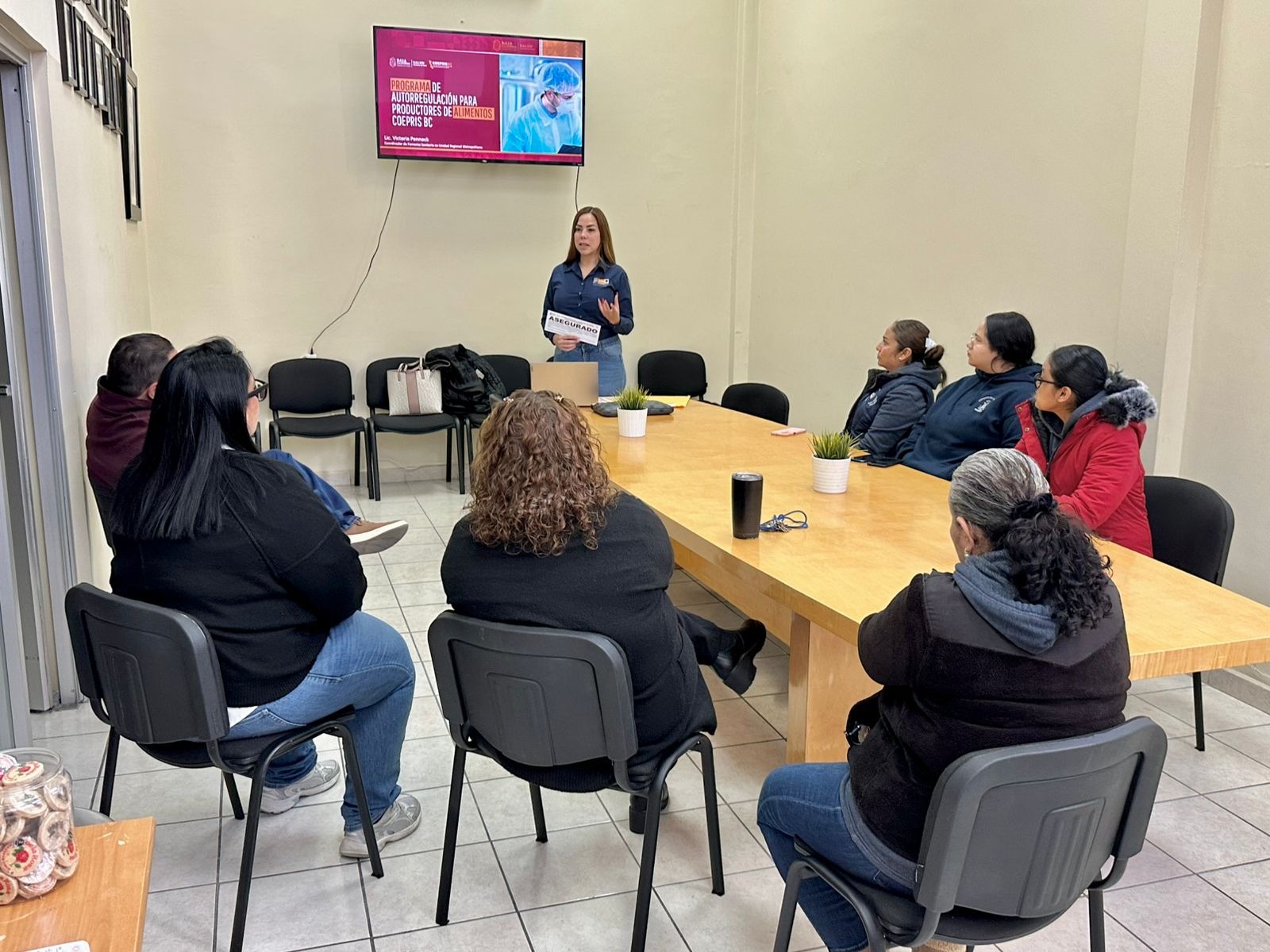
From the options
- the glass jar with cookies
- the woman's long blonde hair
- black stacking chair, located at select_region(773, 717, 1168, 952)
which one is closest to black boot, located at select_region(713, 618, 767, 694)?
black stacking chair, located at select_region(773, 717, 1168, 952)

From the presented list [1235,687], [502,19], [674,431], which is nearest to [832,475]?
[674,431]

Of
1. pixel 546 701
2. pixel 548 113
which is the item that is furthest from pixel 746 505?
pixel 548 113

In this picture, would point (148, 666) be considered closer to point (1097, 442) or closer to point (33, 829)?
point (33, 829)

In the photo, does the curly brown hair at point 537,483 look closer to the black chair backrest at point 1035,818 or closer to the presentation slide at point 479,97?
the black chair backrest at point 1035,818

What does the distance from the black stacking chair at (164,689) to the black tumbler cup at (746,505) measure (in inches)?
42.8

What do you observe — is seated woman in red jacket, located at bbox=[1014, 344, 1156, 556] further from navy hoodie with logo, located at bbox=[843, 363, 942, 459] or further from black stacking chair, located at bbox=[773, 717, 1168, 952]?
black stacking chair, located at bbox=[773, 717, 1168, 952]

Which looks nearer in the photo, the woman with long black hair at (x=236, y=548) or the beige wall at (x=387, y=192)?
the woman with long black hair at (x=236, y=548)

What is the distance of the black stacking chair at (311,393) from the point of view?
5961 mm

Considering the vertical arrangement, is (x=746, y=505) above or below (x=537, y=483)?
below

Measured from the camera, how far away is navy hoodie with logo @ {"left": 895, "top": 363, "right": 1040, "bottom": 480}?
3.52m

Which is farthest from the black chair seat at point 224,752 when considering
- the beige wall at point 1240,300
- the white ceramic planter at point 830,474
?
the beige wall at point 1240,300

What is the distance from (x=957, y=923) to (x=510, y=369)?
17.4 ft

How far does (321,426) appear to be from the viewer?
5.79m

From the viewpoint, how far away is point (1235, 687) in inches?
133
